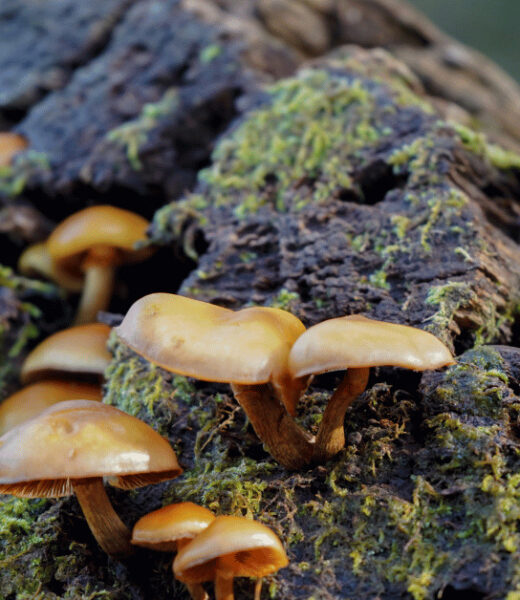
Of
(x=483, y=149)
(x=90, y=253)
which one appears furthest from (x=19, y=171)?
(x=483, y=149)

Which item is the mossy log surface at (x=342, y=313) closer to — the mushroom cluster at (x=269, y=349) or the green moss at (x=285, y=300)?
the green moss at (x=285, y=300)

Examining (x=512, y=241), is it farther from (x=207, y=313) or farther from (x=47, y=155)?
(x=47, y=155)

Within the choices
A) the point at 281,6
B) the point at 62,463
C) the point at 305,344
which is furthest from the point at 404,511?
the point at 281,6

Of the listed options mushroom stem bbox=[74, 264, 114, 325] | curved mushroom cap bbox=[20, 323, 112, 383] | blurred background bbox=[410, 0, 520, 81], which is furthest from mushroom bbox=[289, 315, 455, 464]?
blurred background bbox=[410, 0, 520, 81]

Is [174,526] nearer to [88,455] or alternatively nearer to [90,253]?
[88,455]

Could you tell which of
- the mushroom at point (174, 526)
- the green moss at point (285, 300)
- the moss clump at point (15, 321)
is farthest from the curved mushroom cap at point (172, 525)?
the moss clump at point (15, 321)

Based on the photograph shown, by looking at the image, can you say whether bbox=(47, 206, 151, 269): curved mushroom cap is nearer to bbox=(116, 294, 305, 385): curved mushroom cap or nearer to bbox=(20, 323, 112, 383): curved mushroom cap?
bbox=(20, 323, 112, 383): curved mushroom cap
